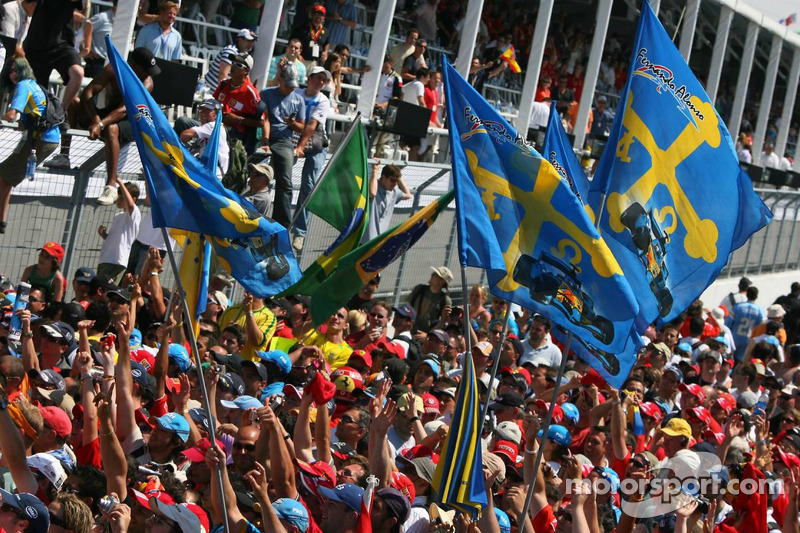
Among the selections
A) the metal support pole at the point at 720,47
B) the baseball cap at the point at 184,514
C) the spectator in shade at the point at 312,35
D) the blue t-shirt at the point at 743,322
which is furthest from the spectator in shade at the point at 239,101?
the metal support pole at the point at 720,47

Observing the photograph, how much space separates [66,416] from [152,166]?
→ 138 cm

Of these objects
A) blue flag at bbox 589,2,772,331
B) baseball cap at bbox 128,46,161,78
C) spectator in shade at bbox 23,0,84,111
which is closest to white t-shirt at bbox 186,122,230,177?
baseball cap at bbox 128,46,161,78

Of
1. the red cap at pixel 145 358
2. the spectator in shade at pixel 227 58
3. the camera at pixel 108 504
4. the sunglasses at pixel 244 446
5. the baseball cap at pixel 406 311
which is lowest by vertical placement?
the sunglasses at pixel 244 446

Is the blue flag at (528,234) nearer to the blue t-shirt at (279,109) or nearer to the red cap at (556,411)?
the red cap at (556,411)

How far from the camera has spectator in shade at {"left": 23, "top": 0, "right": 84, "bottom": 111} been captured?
1131 cm

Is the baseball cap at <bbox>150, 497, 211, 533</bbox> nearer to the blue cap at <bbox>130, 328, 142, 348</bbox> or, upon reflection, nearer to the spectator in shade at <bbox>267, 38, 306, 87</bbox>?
the blue cap at <bbox>130, 328, 142, 348</bbox>

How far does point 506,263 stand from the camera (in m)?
6.69

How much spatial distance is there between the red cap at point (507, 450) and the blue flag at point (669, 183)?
1167 mm

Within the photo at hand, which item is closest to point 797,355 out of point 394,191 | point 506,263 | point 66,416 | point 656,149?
point 394,191

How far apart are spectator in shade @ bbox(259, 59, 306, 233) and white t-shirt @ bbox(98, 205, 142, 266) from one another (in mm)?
2008

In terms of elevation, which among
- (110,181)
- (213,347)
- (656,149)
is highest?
(656,149)

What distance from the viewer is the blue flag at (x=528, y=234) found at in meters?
6.40

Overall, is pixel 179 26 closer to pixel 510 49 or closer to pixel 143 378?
pixel 510 49

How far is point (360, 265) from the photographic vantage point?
8.80 meters
